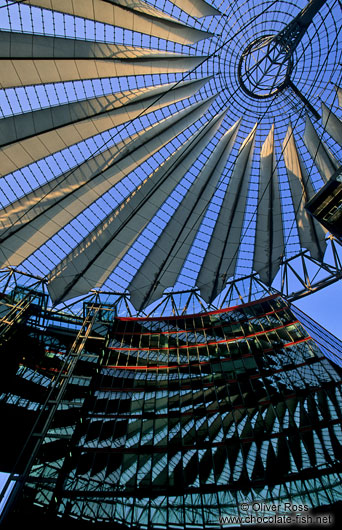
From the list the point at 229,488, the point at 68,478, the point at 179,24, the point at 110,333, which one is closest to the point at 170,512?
the point at 229,488

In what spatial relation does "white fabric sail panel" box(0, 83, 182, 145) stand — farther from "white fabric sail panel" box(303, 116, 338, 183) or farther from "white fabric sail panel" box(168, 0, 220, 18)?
"white fabric sail panel" box(303, 116, 338, 183)

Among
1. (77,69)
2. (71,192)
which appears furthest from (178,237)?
(77,69)

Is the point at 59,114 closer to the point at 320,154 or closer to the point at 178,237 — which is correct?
the point at 178,237

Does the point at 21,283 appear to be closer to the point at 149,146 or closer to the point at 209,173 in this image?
the point at 149,146

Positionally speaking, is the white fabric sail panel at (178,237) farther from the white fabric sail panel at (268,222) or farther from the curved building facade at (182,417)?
the curved building facade at (182,417)

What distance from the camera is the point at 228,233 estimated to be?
30156mm

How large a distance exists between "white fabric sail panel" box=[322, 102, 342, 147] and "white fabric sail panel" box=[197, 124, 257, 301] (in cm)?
571

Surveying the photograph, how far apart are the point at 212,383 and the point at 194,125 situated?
22.3 m

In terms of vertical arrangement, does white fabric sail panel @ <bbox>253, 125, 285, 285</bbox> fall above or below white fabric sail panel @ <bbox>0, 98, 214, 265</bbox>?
above

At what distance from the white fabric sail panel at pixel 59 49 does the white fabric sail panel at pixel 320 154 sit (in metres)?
12.5

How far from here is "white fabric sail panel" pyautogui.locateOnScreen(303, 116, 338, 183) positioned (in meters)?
25.7

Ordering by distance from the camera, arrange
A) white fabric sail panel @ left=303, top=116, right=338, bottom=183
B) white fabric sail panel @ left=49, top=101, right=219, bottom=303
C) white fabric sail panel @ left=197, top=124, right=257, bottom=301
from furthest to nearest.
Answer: white fabric sail panel @ left=197, top=124, right=257, bottom=301 → white fabric sail panel @ left=49, top=101, right=219, bottom=303 → white fabric sail panel @ left=303, top=116, right=338, bottom=183

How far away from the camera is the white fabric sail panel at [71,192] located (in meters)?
24.3

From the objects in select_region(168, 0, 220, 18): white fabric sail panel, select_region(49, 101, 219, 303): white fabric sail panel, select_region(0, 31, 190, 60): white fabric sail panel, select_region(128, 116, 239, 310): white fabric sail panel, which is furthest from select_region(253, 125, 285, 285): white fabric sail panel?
select_region(0, 31, 190, 60): white fabric sail panel
